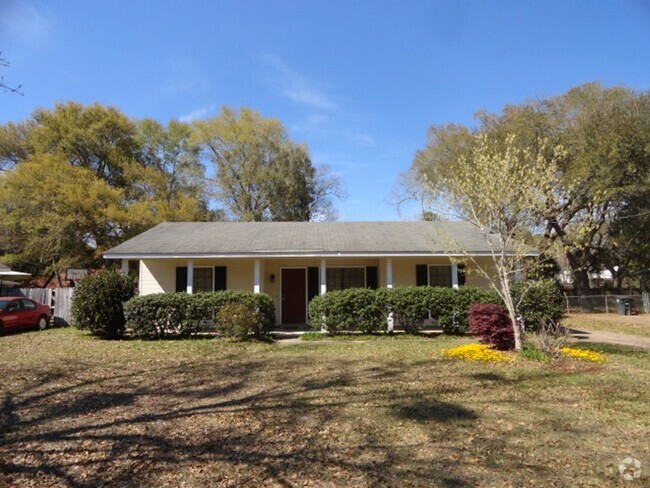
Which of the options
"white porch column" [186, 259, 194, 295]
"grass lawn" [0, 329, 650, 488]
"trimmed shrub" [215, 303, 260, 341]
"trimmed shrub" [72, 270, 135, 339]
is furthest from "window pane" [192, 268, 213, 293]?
"grass lawn" [0, 329, 650, 488]

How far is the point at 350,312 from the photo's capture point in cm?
1362

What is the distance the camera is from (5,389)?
23.3 ft

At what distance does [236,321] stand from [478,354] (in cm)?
657

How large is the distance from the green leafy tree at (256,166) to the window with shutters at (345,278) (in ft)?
66.0

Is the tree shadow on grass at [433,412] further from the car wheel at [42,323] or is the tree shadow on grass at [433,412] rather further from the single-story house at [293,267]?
the car wheel at [42,323]

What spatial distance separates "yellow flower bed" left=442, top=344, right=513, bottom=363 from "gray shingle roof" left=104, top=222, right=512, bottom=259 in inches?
119

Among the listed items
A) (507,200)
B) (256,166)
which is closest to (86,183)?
(256,166)

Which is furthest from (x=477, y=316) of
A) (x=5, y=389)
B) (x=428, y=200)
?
(x=5, y=389)

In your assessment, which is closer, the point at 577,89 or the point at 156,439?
the point at 156,439

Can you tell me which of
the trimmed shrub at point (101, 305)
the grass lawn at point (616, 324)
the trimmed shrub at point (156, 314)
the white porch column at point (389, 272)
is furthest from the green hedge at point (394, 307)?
the grass lawn at point (616, 324)

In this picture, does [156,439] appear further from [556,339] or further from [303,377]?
[556,339]

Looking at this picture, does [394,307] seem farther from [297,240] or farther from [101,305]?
[101,305]

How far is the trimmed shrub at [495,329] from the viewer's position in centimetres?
1012

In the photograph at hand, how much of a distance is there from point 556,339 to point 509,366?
1534 mm
